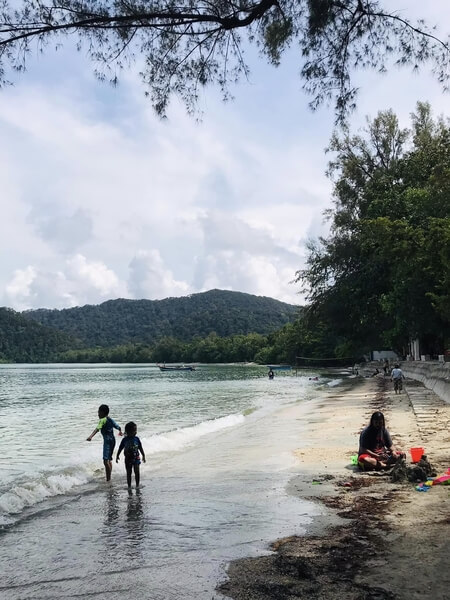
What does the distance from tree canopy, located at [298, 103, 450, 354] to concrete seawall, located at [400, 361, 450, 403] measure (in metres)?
2.62

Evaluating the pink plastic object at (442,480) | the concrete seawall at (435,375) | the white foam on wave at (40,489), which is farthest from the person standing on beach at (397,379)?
the pink plastic object at (442,480)

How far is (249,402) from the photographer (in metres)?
39.1

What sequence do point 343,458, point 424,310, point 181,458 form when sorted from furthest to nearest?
point 424,310 → point 181,458 → point 343,458

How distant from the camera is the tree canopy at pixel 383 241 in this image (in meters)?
33.8

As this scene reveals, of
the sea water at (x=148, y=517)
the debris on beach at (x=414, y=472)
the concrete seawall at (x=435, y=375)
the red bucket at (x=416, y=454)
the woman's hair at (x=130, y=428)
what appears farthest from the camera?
the concrete seawall at (x=435, y=375)

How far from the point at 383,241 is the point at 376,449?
2204cm

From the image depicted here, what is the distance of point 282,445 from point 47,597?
10967 millimetres

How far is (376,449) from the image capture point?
431 inches

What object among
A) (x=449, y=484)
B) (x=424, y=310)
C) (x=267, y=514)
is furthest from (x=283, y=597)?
(x=424, y=310)

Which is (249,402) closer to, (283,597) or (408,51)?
(408,51)

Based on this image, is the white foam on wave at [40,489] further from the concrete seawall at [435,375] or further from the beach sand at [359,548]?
the concrete seawall at [435,375]

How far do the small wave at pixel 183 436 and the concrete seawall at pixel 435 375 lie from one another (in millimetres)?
8785

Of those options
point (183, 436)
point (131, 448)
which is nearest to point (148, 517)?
point (131, 448)

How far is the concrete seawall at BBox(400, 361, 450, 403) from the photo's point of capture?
2375cm
